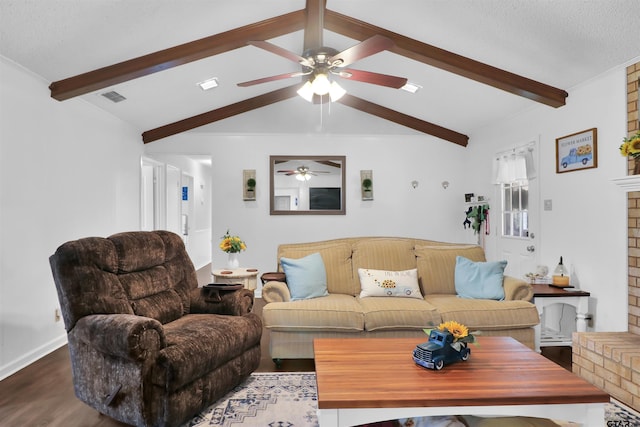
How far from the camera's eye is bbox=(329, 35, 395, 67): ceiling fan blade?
2566mm

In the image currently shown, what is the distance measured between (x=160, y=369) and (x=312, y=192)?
13.6ft

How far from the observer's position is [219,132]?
19.7ft

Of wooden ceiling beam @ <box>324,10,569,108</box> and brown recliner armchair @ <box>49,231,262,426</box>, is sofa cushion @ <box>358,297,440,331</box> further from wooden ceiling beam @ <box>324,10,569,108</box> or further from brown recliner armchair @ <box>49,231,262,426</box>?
wooden ceiling beam @ <box>324,10,569,108</box>

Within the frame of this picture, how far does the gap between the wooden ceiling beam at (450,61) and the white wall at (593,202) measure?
9.4 inches

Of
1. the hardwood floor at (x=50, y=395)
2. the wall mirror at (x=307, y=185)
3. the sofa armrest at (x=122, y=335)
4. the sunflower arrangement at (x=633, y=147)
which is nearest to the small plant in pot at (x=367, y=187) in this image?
the wall mirror at (x=307, y=185)

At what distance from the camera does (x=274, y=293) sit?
327 cm

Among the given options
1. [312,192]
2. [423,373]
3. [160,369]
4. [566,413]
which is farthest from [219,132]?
[566,413]

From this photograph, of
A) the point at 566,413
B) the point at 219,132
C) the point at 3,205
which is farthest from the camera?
the point at 219,132

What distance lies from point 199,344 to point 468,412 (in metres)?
1.42

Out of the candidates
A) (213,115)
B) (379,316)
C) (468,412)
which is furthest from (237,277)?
(468,412)

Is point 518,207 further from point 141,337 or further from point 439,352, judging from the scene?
point 141,337

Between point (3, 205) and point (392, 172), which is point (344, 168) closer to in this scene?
point (392, 172)

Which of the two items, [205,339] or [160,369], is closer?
Answer: [160,369]

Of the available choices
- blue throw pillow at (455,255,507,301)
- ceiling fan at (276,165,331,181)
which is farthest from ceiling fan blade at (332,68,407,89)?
ceiling fan at (276,165,331,181)
